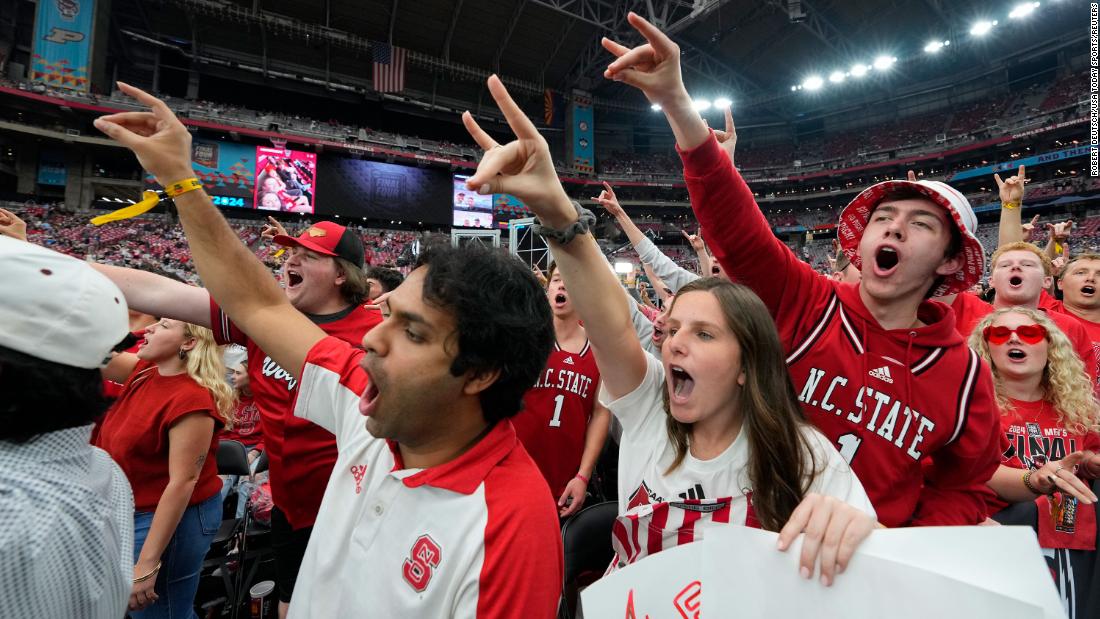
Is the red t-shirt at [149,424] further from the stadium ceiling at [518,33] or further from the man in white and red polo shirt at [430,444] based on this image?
the stadium ceiling at [518,33]

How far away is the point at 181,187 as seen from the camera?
1417 millimetres

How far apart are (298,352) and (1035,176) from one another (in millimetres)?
39814

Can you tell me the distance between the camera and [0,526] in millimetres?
835

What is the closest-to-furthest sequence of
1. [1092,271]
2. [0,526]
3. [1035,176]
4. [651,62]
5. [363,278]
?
[0,526]
[651,62]
[363,278]
[1092,271]
[1035,176]

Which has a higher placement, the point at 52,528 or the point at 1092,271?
the point at 1092,271

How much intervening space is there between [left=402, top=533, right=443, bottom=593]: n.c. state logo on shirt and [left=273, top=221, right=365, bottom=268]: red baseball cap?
1838 millimetres

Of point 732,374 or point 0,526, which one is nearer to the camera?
point 0,526

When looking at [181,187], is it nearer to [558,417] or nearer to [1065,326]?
[558,417]

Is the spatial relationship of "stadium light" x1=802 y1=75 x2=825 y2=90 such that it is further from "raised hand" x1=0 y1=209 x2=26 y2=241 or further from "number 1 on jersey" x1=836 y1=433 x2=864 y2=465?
"raised hand" x1=0 y1=209 x2=26 y2=241

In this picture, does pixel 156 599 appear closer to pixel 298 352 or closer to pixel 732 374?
pixel 298 352

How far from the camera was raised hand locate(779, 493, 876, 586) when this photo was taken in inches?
29.1

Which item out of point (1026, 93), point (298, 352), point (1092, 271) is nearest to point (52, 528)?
point (298, 352)

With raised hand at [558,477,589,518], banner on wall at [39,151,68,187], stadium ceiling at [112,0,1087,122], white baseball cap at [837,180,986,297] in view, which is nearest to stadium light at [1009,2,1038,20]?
stadium ceiling at [112,0,1087,122]

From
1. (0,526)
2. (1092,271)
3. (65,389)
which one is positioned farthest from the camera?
(1092,271)
